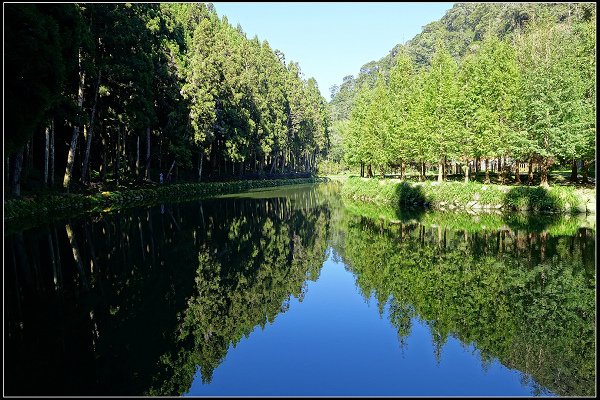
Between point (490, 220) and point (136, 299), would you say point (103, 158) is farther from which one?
point (136, 299)

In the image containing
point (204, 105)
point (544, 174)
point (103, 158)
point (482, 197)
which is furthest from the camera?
point (204, 105)

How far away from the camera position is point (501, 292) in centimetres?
1135

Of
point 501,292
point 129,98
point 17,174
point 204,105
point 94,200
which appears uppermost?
point 204,105

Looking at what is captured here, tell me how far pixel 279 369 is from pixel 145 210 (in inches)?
973

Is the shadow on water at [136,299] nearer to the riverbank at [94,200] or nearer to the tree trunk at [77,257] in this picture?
the tree trunk at [77,257]

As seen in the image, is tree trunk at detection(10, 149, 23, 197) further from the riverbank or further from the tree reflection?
the tree reflection

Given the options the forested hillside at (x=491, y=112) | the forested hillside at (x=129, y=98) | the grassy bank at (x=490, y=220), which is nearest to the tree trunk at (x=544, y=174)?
the forested hillside at (x=491, y=112)

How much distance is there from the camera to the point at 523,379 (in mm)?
6988

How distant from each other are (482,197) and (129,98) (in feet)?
83.6

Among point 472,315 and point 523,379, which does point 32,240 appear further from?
point 523,379

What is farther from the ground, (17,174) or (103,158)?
(103,158)

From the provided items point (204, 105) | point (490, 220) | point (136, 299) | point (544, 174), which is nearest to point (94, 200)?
point (204, 105)

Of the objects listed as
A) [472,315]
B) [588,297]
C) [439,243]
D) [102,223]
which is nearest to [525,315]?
[472,315]

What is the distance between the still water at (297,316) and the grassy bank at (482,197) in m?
9.95
